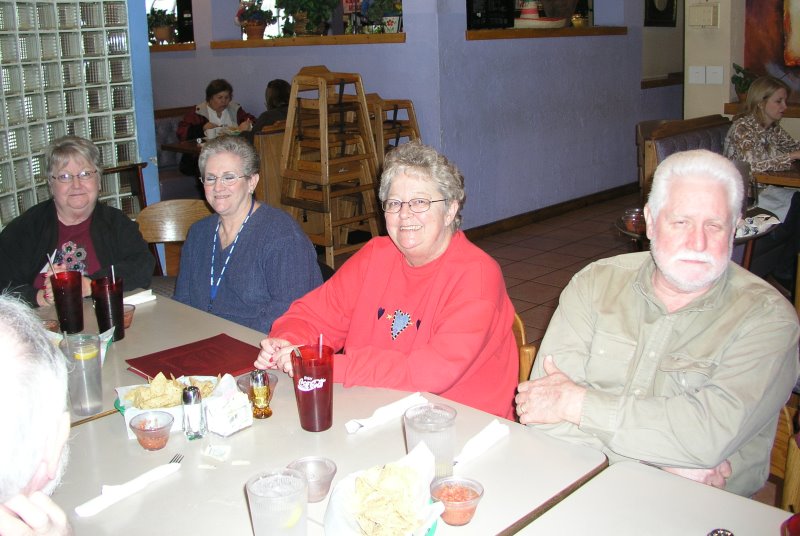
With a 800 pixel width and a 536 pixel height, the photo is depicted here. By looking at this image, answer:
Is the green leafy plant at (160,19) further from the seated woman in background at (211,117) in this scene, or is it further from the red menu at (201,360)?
the red menu at (201,360)

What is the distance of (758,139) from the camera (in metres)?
4.92

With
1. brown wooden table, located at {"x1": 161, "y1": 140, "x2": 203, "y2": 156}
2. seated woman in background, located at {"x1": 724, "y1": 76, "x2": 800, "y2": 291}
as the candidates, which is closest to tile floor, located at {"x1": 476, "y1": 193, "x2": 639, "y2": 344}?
seated woman in background, located at {"x1": 724, "y1": 76, "x2": 800, "y2": 291}

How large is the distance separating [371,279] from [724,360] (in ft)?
3.03

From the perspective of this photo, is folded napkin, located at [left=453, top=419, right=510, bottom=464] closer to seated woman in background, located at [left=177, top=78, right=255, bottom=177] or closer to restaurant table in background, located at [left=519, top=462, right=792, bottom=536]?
restaurant table in background, located at [left=519, top=462, right=792, bottom=536]

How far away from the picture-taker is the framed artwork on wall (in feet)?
25.0

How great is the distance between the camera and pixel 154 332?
7.36 ft

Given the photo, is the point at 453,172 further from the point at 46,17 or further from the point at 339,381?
the point at 46,17

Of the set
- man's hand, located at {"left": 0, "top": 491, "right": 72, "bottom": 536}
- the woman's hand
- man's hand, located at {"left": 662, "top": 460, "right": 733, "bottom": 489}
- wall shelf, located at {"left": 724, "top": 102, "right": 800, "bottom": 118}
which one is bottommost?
man's hand, located at {"left": 662, "top": 460, "right": 733, "bottom": 489}

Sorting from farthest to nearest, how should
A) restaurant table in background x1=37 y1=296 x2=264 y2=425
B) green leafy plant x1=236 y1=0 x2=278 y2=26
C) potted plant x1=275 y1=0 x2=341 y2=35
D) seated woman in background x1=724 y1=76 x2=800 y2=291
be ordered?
green leafy plant x1=236 y1=0 x2=278 y2=26, potted plant x1=275 y1=0 x2=341 y2=35, seated woman in background x1=724 y1=76 x2=800 y2=291, restaurant table in background x1=37 y1=296 x2=264 y2=425

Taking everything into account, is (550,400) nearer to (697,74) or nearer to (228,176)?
(228,176)

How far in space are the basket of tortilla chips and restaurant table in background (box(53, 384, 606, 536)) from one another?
90mm

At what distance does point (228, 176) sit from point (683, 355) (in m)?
1.57

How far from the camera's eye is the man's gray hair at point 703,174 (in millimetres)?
1690

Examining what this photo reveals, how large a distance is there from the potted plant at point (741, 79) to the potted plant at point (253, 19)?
12.8 ft
